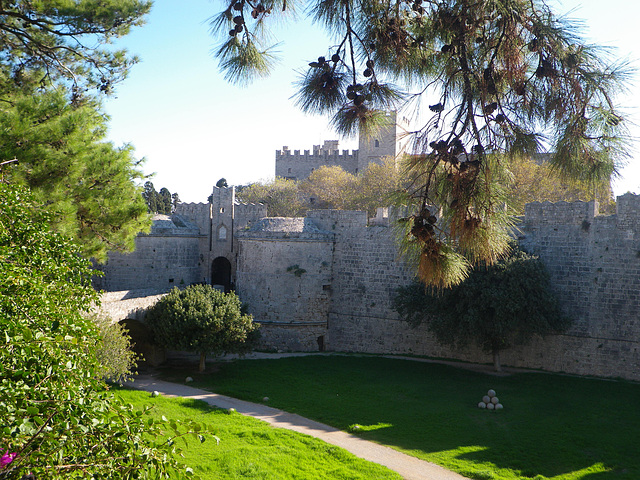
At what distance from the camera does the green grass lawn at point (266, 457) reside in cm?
965

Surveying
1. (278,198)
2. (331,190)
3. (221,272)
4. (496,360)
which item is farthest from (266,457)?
(278,198)

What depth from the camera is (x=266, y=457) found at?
10305mm

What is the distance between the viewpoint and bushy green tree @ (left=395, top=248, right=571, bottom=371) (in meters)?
15.9

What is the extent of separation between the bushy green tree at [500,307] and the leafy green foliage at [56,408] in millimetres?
12889

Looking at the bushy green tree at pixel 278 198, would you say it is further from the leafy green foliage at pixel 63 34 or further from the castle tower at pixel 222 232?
the leafy green foliage at pixel 63 34

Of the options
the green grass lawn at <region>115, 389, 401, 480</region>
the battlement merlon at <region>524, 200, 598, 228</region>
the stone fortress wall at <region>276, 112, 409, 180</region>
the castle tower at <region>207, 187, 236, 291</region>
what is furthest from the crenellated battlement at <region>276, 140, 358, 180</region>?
the green grass lawn at <region>115, 389, 401, 480</region>

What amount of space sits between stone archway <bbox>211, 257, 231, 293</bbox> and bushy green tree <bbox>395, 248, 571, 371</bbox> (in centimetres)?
1141

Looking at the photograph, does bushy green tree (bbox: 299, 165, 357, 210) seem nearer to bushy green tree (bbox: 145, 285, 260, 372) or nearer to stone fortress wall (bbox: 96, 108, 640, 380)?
stone fortress wall (bbox: 96, 108, 640, 380)

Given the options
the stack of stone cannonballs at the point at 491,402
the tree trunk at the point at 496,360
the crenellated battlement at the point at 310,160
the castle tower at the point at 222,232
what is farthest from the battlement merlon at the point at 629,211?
the crenellated battlement at the point at 310,160

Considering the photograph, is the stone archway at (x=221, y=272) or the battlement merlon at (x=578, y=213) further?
the stone archway at (x=221, y=272)

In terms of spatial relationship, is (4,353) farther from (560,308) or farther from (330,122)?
(560,308)

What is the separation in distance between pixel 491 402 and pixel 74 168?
449 inches

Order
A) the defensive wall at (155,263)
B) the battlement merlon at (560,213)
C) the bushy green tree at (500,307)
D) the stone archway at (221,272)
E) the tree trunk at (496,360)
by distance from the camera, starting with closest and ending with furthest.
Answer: the bushy green tree at (500,307) → the battlement merlon at (560,213) → the tree trunk at (496,360) → the defensive wall at (155,263) → the stone archway at (221,272)

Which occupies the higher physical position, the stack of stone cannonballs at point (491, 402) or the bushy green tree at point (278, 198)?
the bushy green tree at point (278, 198)
